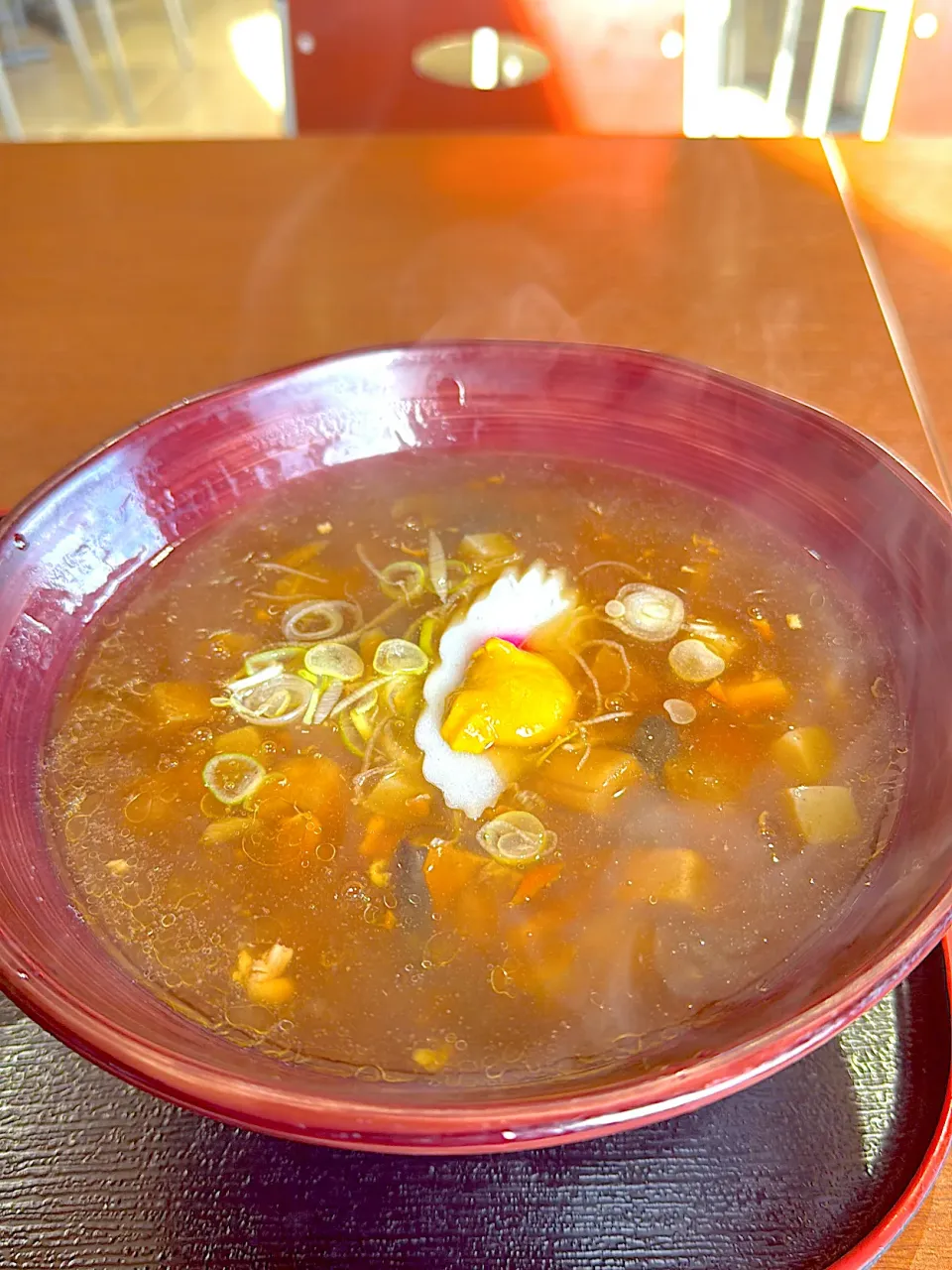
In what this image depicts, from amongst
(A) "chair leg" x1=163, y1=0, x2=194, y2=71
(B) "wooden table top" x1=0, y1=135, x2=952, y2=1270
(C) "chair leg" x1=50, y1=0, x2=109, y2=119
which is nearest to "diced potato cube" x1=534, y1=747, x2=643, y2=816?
(B) "wooden table top" x1=0, y1=135, x2=952, y2=1270

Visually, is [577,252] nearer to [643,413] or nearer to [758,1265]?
[643,413]

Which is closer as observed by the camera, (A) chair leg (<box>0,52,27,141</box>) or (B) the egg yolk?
(B) the egg yolk

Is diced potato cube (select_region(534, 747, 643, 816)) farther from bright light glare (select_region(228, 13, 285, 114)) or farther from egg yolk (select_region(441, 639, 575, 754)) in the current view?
bright light glare (select_region(228, 13, 285, 114))

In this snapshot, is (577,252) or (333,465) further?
(577,252)

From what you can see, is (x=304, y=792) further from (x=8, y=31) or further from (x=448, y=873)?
(x=8, y=31)

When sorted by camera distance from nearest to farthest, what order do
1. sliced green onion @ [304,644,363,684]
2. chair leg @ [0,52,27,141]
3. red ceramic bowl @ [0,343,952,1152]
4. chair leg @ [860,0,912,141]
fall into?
red ceramic bowl @ [0,343,952,1152] < sliced green onion @ [304,644,363,684] < chair leg @ [860,0,912,141] < chair leg @ [0,52,27,141]

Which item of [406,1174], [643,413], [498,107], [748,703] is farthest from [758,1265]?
[498,107]
